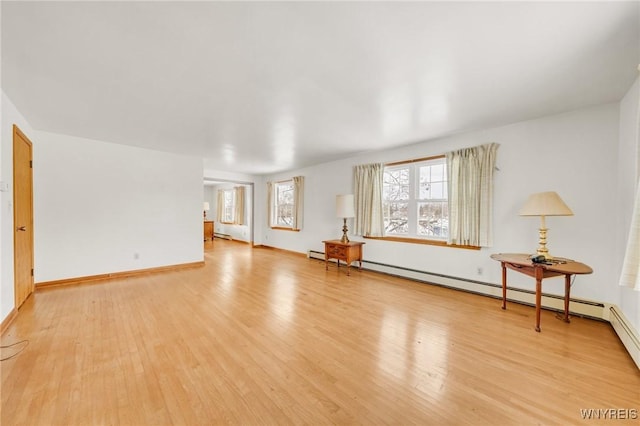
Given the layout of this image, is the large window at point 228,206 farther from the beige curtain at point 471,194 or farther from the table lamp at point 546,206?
the table lamp at point 546,206

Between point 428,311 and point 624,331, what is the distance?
1622 millimetres

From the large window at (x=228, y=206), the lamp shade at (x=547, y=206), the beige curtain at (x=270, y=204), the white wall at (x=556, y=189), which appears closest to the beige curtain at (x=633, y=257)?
the lamp shade at (x=547, y=206)

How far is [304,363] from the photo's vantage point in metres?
1.97

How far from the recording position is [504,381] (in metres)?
1.77

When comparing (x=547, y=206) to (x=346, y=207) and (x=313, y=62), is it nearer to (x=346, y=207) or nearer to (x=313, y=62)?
(x=313, y=62)

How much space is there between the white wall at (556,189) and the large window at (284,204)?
3823mm

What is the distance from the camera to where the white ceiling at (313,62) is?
1.50 m

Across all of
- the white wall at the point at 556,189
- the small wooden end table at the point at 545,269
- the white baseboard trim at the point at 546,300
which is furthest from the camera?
the white wall at the point at 556,189

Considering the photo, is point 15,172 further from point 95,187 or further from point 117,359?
point 117,359

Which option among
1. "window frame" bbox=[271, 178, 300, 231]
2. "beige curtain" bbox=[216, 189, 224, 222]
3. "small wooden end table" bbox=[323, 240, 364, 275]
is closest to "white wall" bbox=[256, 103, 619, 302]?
"small wooden end table" bbox=[323, 240, 364, 275]

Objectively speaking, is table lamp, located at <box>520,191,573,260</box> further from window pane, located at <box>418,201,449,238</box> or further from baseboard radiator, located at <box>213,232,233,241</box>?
baseboard radiator, located at <box>213,232,233,241</box>

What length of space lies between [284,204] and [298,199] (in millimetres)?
1025

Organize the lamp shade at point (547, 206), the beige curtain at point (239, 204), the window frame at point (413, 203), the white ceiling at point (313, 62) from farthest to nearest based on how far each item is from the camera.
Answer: the beige curtain at point (239, 204) < the window frame at point (413, 203) < the lamp shade at point (547, 206) < the white ceiling at point (313, 62)

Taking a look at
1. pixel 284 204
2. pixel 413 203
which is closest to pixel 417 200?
pixel 413 203
